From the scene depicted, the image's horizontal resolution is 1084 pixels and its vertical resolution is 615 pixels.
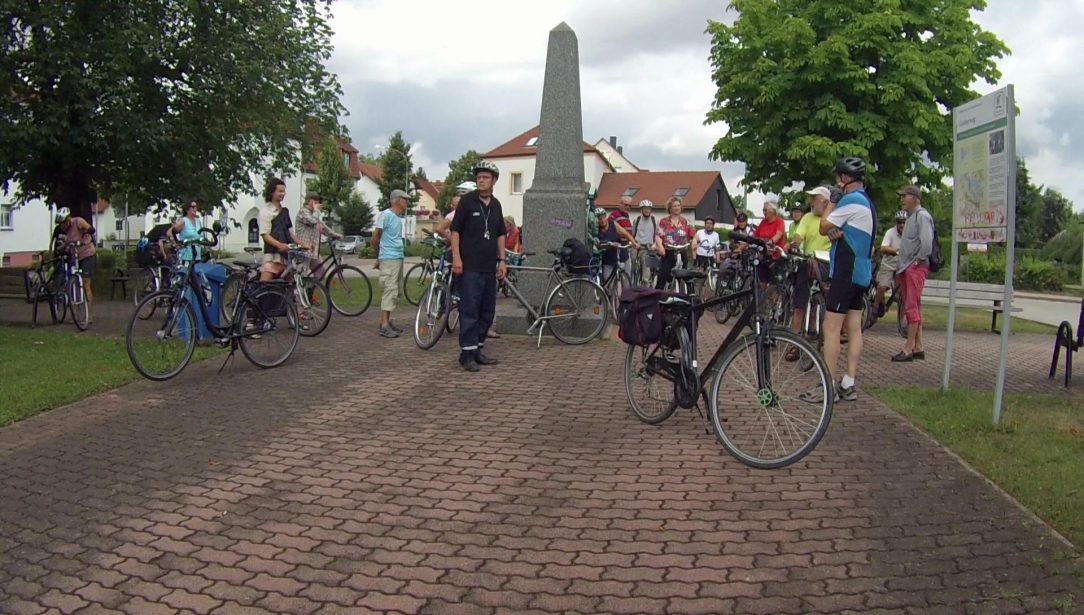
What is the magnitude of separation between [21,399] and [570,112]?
7383 millimetres

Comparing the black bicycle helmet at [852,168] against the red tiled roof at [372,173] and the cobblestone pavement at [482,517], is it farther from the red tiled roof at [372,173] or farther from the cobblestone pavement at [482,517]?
the red tiled roof at [372,173]

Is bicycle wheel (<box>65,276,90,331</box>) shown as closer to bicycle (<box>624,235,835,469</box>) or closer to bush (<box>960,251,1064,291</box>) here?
bicycle (<box>624,235,835,469</box>)

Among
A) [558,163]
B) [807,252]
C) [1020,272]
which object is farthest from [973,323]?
[1020,272]

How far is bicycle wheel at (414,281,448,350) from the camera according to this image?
387 inches

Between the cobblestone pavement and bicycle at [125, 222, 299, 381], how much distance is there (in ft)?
2.51

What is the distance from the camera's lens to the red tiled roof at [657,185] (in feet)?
240

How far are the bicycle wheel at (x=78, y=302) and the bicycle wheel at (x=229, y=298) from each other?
4712 millimetres

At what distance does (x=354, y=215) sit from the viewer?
7719cm

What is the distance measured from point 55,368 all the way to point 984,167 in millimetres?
8678

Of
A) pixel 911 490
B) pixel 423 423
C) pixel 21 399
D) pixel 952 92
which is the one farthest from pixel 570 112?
pixel 952 92

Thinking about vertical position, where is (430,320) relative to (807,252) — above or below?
below

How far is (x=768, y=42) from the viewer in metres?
24.8

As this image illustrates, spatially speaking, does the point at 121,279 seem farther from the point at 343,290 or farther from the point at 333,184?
the point at 333,184

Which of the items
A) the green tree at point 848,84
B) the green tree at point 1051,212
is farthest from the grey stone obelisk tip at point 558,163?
the green tree at point 1051,212
